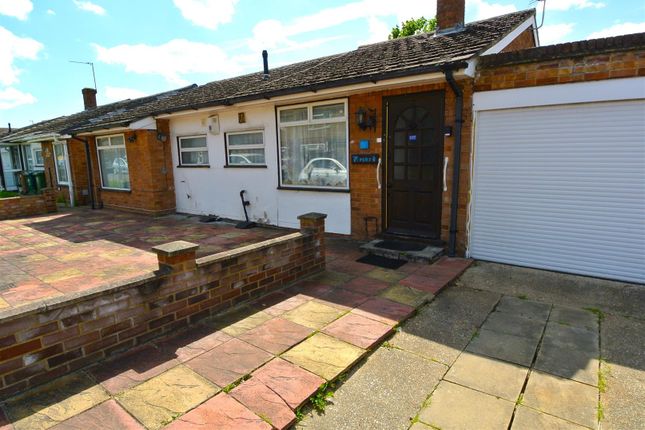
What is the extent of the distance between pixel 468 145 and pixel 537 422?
4.07 meters

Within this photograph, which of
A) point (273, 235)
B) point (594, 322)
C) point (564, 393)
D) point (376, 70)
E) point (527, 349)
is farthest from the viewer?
point (273, 235)

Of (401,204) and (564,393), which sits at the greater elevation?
(401,204)

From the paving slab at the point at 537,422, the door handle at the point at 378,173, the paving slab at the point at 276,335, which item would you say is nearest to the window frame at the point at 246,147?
the door handle at the point at 378,173

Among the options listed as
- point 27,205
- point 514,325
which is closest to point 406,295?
point 514,325

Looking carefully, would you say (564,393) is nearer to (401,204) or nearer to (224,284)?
(224,284)

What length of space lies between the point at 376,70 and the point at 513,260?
12.0 feet

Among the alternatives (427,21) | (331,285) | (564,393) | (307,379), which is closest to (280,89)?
(331,285)

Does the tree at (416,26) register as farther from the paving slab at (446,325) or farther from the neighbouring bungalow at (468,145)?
the paving slab at (446,325)

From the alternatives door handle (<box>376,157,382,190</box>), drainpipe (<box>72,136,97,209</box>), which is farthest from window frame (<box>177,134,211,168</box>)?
door handle (<box>376,157,382,190</box>)

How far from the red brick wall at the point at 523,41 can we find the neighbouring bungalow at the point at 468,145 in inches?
3.5

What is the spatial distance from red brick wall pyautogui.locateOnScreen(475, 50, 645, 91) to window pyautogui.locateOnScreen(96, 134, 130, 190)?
33.6 feet

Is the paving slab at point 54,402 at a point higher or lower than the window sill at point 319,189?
lower

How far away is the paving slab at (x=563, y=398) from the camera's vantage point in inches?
→ 95.0

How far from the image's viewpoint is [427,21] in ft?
76.1
